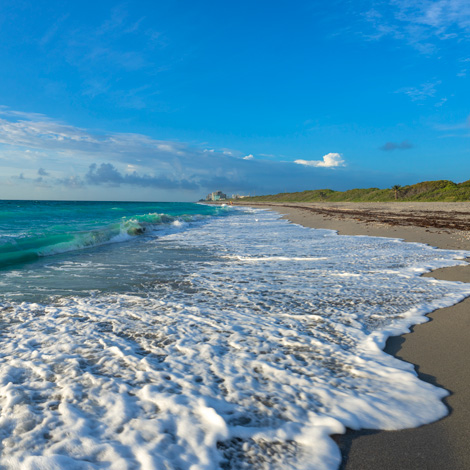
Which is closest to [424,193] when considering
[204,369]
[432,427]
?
[432,427]

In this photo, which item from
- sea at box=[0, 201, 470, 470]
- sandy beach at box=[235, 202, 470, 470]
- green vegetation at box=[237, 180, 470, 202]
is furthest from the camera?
green vegetation at box=[237, 180, 470, 202]

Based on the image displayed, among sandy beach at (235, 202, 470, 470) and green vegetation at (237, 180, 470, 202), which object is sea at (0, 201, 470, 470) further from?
green vegetation at (237, 180, 470, 202)

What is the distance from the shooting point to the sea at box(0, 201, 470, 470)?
2217 mm

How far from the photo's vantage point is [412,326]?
4410 mm

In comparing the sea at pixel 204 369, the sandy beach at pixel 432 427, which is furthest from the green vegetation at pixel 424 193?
the sandy beach at pixel 432 427

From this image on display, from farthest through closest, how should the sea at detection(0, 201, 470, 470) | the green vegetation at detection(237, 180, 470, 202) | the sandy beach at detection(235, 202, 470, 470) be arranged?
the green vegetation at detection(237, 180, 470, 202)
the sea at detection(0, 201, 470, 470)
the sandy beach at detection(235, 202, 470, 470)

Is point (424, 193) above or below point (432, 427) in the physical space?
above

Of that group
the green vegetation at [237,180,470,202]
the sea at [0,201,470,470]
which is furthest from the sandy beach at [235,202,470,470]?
the green vegetation at [237,180,470,202]

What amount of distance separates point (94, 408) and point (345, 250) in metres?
9.82

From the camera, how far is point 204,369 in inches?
→ 129

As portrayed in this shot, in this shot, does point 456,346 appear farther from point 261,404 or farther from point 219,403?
point 219,403

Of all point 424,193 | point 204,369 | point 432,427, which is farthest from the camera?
point 424,193

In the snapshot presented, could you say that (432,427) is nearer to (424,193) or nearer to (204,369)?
(204,369)

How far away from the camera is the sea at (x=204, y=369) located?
222cm
